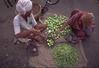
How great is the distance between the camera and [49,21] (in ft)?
14.4

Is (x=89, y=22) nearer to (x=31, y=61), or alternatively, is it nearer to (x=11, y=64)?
(x=31, y=61)

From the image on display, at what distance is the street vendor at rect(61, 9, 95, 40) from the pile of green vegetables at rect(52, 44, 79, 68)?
249 millimetres

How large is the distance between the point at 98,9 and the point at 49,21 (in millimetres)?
831

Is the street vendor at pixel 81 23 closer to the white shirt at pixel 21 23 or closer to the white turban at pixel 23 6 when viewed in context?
the white shirt at pixel 21 23

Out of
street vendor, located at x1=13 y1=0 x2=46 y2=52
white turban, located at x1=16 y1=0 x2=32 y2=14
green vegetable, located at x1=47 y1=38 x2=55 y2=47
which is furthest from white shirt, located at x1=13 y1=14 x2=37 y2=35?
green vegetable, located at x1=47 y1=38 x2=55 y2=47

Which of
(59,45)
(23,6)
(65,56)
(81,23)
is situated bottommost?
(65,56)

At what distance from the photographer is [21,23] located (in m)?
3.69

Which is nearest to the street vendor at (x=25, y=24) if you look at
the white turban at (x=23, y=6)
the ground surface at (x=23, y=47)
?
the white turban at (x=23, y=6)

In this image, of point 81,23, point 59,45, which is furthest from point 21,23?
point 81,23

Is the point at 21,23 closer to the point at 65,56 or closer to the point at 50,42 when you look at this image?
the point at 50,42

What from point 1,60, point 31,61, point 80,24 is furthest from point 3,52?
point 80,24

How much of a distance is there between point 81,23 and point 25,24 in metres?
0.76

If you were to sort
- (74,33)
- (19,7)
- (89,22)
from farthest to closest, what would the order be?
(74,33) < (89,22) < (19,7)

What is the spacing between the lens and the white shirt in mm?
3633
